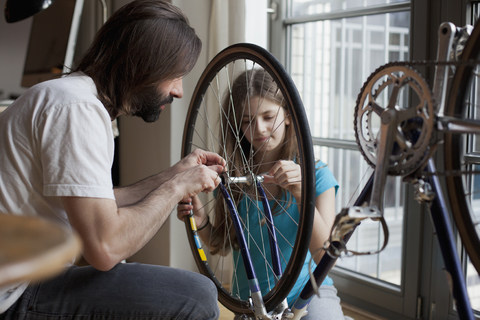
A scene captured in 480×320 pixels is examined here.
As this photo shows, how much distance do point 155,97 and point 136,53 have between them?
13 centimetres

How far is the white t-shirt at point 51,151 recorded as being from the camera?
900 millimetres

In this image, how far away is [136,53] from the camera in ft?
3.69

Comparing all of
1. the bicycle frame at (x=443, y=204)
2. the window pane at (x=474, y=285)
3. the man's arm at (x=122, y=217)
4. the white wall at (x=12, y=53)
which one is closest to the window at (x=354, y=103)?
the window pane at (x=474, y=285)

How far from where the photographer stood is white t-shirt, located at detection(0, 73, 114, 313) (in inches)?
35.4

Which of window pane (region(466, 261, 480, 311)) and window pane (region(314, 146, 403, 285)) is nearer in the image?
window pane (region(466, 261, 480, 311))

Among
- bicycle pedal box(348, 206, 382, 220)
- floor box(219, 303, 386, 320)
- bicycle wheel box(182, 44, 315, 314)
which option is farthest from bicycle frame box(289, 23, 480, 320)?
floor box(219, 303, 386, 320)

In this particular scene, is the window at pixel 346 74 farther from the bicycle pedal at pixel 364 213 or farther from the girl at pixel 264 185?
the bicycle pedal at pixel 364 213

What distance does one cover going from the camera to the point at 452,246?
675 mm

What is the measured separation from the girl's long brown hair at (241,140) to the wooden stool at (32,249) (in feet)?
2.35

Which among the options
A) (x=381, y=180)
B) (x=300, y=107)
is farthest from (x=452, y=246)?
(x=300, y=107)

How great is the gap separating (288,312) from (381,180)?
0.46 metres

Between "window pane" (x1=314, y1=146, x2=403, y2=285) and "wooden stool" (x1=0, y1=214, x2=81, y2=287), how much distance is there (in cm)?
143

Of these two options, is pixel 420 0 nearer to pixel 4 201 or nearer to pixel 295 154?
pixel 295 154

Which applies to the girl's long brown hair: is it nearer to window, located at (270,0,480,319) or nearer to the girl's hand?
the girl's hand
